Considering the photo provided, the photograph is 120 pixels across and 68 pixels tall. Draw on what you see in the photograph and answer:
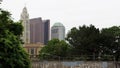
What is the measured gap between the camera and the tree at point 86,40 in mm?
55562

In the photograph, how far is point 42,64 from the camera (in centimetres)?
3356

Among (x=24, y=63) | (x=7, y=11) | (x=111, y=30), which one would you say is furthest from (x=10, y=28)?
(x=111, y=30)

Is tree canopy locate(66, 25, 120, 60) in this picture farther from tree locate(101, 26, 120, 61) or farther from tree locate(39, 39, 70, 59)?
tree locate(39, 39, 70, 59)

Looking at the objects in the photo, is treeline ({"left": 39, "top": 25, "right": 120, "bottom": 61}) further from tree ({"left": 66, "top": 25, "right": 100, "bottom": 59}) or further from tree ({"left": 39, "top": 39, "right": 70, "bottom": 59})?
tree ({"left": 39, "top": 39, "right": 70, "bottom": 59})

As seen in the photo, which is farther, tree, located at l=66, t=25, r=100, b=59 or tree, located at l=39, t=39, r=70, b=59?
tree, located at l=39, t=39, r=70, b=59

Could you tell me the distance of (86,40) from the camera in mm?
55812

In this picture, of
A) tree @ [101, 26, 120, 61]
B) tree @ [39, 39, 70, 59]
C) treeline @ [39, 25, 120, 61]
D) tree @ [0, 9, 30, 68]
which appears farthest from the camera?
tree @ [39, 39, 70, 59]

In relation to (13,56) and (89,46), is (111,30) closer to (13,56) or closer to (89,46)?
(89,46)

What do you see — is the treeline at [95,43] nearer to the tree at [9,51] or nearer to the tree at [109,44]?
the tree at [109,44]

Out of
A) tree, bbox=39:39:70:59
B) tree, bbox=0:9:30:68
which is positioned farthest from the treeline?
tree, bbox=0:9:30:68

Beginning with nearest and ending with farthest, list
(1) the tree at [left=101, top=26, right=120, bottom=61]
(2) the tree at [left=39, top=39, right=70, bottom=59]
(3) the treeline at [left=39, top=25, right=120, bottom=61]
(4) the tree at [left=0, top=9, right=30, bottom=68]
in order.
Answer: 1. (4) the tree at [left=0, top=9, right=30, bottom=68]
2. (3) the treeline at [left=39, top=25, right=120, bottom=61]
3. (1) the tree at [left=101, top=26, right=120, bottom=61]
4. (2) the tree at [left=39, top=39, right=70, bottom=59]

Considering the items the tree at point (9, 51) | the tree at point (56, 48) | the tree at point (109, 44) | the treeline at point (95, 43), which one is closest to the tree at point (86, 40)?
the treeline at point (95, 43)

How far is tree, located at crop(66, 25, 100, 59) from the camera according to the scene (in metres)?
55.6

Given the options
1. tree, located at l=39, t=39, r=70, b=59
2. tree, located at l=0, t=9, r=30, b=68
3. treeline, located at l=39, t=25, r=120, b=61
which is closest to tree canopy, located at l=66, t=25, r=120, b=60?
treeline, located at l=39, t=25, r=120, b=61
